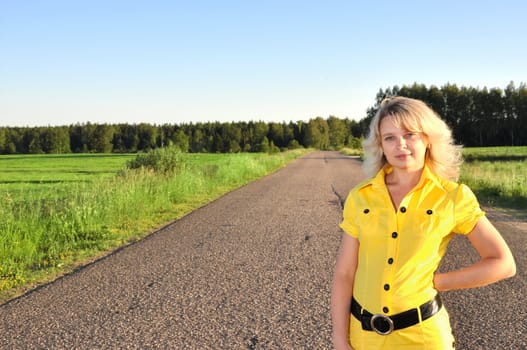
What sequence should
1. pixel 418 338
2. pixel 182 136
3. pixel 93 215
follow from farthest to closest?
pixel 182 136 < pixel 93 215 < pixel 418 338

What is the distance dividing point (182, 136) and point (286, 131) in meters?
32.4

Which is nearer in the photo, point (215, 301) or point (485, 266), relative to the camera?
point (485, 266)

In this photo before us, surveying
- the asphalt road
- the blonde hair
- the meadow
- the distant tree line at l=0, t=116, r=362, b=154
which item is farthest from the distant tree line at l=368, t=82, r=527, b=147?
the blonde hair

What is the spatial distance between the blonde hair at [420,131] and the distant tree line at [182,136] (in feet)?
349

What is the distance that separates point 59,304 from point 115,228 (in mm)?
4481

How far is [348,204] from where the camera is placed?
184 centimetres

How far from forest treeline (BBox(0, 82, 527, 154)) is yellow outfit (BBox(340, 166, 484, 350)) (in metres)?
80.8

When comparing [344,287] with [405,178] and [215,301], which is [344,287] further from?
[215,301]

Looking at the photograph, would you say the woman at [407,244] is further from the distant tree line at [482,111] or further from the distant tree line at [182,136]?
the distant tree line at [182,136]

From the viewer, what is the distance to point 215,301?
4723mm

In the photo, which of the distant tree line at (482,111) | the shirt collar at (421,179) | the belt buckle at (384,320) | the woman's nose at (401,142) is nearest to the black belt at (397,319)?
the belt buckle at (384,320)

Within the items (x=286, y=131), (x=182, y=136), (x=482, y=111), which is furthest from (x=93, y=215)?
(x=286, y=131)

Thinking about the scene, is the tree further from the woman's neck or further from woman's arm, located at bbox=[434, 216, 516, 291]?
woman's arm, located at bbox=[434, 216, 516, 291]

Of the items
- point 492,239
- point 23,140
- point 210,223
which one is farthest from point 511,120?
point 23,140
